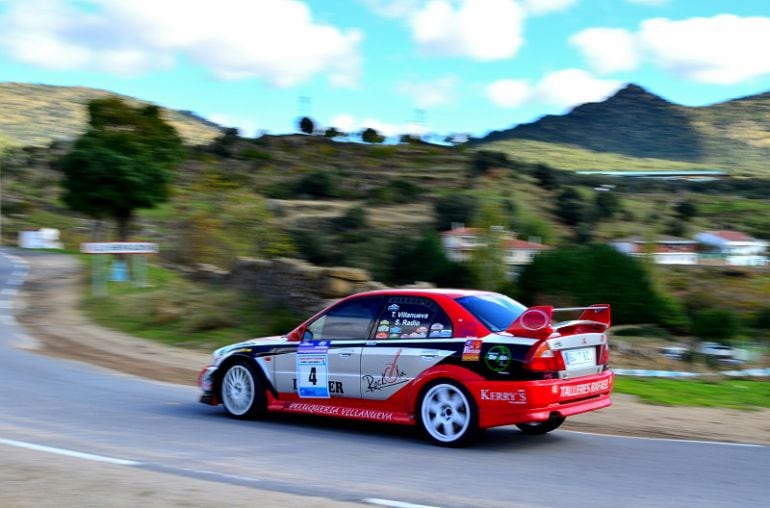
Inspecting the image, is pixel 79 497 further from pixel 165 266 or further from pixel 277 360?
pixel 165 266

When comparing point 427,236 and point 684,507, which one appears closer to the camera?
point 684,507

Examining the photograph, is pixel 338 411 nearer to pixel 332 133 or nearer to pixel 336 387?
pixel 336 387

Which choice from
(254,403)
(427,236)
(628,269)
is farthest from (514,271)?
(254,403)

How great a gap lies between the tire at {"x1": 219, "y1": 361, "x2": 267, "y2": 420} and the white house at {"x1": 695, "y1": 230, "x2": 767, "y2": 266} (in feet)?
185

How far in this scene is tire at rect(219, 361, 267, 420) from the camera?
1028 cm

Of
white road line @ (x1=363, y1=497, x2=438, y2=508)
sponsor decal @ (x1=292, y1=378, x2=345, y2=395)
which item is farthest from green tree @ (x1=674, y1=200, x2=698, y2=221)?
white road line @ (x1=363, y1=497, x2=438, y2=508)

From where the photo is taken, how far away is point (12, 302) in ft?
86.2

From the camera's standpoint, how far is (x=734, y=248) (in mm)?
67812

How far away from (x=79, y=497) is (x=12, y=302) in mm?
21610

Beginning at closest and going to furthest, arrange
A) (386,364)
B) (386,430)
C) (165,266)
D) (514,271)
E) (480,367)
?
(480,367) < (386,364) < (386,430) < (165,266) < (514,271)

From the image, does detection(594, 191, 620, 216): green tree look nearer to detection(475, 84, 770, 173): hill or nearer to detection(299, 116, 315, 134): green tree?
detection(475, 84, 770, 173): hill

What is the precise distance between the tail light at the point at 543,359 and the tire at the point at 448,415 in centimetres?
71

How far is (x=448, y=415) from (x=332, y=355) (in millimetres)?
1545

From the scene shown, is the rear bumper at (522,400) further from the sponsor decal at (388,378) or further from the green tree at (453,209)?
the green tree at (453,209)
